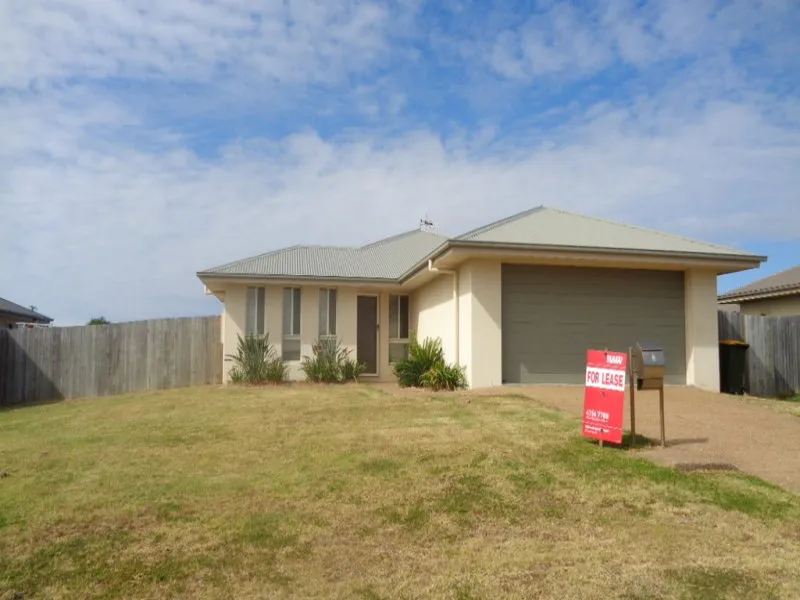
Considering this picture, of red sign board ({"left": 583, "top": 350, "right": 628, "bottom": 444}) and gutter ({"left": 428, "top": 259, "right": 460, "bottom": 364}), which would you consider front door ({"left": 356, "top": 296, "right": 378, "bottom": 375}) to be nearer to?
gutter ({"left": 428, "top": 259, "right": 460, "bottom": 364})

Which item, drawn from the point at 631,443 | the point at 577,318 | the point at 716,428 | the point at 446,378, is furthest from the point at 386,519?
the point at 577,318

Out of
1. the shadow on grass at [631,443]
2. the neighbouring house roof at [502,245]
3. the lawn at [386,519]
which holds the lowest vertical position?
the lawn at [386,519]

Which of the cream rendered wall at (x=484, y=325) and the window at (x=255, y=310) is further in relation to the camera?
the window at (x=255, y=310)

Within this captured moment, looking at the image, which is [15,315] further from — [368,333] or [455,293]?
[455,293]

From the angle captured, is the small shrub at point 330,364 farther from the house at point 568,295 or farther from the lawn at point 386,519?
the lawn at point 386,519

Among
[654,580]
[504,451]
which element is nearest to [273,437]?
[504,451]

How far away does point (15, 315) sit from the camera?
77.6 feet

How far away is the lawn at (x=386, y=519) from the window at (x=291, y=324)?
906cm

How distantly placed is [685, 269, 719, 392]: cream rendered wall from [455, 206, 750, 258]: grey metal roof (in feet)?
2.61

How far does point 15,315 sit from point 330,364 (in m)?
13.7

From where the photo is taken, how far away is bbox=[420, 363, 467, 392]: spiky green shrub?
13789mm

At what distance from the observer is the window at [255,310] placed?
1791 cm

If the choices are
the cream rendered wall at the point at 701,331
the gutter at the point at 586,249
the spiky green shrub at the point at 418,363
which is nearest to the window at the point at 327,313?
the spiky green shrub at the point at 418,363

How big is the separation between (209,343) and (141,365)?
6.37 ft
